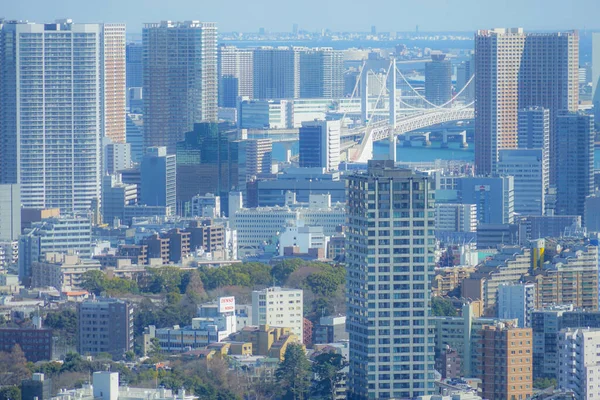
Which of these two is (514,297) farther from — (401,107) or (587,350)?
(401,107)

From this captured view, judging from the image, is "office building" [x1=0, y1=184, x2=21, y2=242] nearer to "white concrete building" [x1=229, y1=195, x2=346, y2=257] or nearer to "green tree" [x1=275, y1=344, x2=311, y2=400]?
"white concrete building" [x1=229, y1=195, x2=346, y2=257]

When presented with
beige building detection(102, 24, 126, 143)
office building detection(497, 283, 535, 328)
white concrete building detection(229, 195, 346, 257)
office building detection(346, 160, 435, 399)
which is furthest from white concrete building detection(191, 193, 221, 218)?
office building detection(346, 160, 435, 399)

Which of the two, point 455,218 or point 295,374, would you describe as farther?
point 455,218

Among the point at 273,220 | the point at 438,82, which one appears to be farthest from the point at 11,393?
the point at 438,82

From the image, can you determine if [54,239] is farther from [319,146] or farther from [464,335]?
[319,146]

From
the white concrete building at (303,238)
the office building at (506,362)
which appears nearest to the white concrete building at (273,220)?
the white concrete building at (303,238)

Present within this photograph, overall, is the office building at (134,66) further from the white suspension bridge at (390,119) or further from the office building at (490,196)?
the office building at (490,196)
